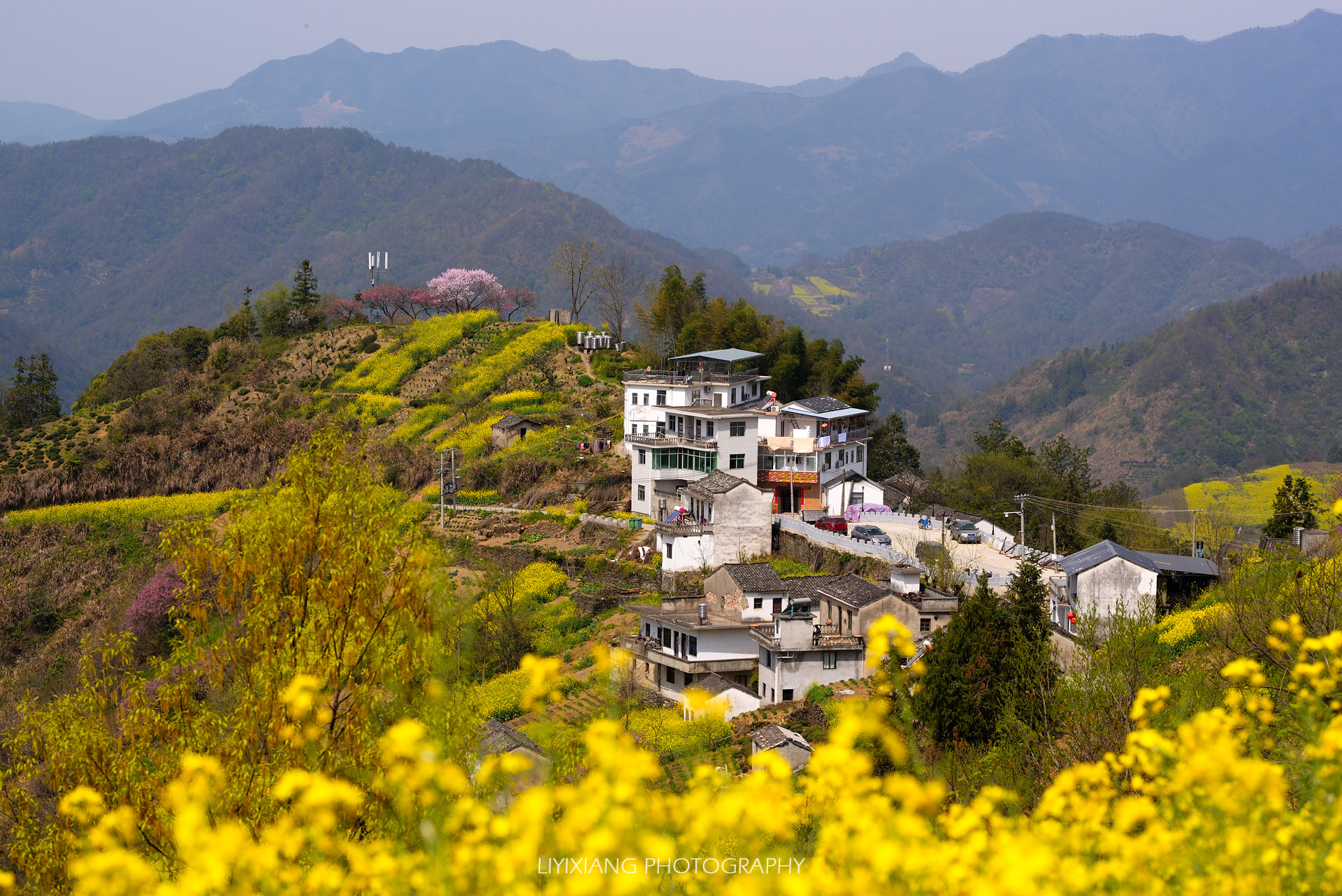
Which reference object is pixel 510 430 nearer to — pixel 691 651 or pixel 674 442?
pixel 674 442

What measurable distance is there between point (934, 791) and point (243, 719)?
26.7 ft

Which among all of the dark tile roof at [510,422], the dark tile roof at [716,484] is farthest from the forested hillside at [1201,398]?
the dark tile roof at [716,484]

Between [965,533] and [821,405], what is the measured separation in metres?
9.34

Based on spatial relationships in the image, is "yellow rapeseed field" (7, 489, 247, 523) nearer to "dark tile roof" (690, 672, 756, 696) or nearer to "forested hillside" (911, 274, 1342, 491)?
"dark tile roof" (690, 672, 756, 696)

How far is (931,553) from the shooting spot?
3775 cm

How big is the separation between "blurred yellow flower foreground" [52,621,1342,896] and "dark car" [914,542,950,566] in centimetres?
3104

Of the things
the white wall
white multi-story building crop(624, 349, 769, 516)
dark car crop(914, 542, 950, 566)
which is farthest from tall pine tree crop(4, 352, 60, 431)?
the white wall

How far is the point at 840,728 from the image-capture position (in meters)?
5.23

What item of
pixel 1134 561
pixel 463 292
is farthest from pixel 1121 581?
pixel 463 292

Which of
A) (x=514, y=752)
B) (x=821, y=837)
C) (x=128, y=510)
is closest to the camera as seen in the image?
(x=821, y=837)

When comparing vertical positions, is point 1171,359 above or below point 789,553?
above

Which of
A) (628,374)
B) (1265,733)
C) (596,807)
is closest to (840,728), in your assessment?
(596,807)

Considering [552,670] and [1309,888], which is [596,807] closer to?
[552,670]

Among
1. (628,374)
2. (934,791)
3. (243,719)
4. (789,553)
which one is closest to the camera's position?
(934,791)
